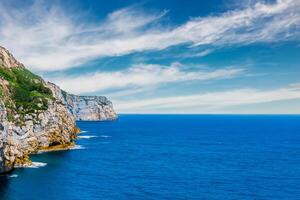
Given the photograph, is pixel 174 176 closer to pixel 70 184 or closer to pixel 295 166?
pixel 70 184

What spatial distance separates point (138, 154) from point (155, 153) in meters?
9.78

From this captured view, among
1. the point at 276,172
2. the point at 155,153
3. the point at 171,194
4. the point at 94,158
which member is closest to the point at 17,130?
the point at 94,158

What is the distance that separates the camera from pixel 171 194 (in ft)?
359

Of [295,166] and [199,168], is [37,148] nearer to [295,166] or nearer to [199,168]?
[199,168]

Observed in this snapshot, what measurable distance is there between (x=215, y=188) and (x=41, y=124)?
102 metres

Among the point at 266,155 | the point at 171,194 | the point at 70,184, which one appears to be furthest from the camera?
the point at 266,155

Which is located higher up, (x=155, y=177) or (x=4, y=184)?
(x=4, y=184)

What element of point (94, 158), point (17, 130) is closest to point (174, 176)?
point (94, 158)

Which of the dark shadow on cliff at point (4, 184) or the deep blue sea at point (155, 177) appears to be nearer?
the dark shadow on cliff at point (4, 184)

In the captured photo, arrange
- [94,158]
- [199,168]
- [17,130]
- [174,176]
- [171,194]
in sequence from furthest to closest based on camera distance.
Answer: [94,158], [17,130], [199,168], [174,176], [171,194]

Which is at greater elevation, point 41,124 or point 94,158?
point 41,124

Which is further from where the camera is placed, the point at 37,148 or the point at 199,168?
the point at 37,148

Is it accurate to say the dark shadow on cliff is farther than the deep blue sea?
No

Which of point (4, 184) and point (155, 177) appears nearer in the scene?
point (4, 184)
